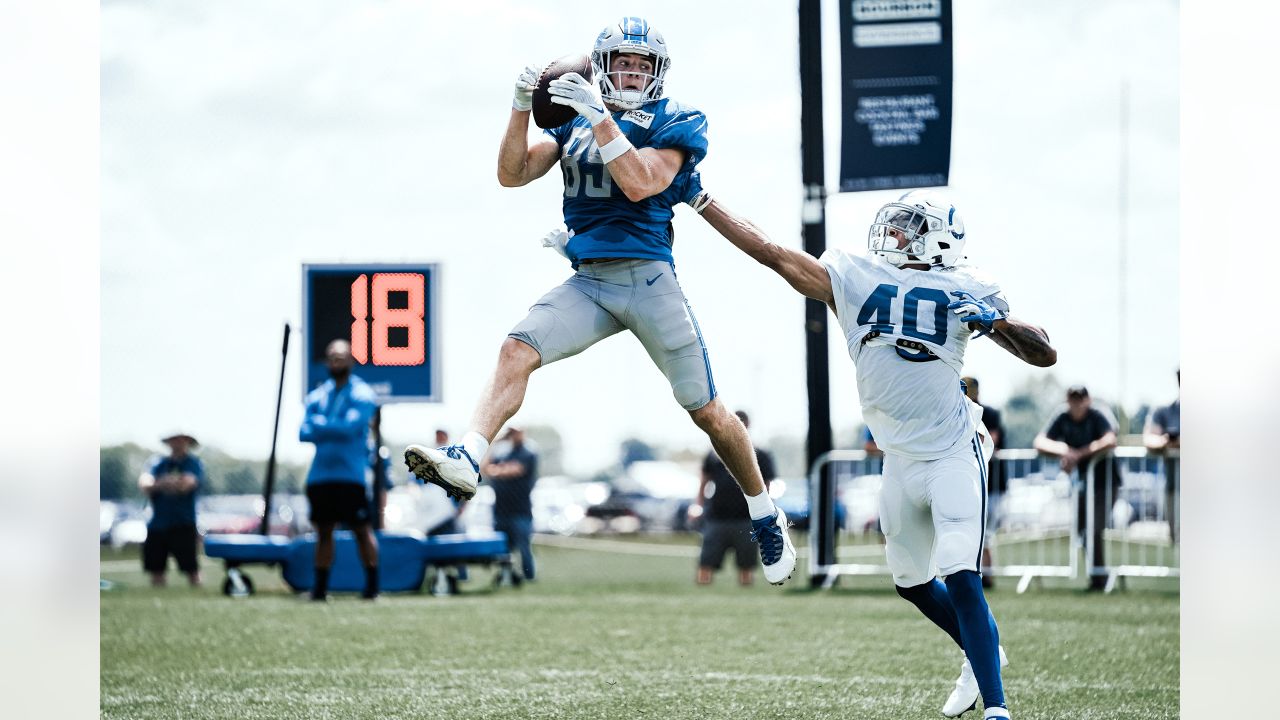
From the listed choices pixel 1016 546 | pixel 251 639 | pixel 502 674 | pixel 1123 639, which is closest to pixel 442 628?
Answer: pixel 251 639

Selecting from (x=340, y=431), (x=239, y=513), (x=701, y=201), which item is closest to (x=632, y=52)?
(x=701, y=201)

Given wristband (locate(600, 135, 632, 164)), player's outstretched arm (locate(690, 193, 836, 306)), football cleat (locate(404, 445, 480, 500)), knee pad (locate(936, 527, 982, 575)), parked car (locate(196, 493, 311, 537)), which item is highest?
Answer: wristband (locate(600, 135, 632, 164))

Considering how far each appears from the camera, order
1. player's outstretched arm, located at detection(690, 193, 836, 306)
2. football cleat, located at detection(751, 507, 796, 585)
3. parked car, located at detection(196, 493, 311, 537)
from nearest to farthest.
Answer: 1. player's outstretched arm, located at detection(690, 193, 836, 306)
2. football cleat, located at detection(751, 507, 796, 585)
3. parked car, located at detection(196, 493, 311, 537)

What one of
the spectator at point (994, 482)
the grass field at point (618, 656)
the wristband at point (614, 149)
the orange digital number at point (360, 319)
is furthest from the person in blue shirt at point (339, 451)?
the wristband at point (614, 149)

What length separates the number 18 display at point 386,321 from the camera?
1185 centimetres

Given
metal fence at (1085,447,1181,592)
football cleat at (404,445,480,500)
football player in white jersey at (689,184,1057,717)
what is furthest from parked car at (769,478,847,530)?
football cleat at (404,445,480,500)

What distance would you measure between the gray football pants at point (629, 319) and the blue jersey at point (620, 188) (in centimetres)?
9

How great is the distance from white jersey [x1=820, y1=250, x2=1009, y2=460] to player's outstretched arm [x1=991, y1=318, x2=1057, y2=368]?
0.10 meters

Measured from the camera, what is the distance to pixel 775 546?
5969 millimetres

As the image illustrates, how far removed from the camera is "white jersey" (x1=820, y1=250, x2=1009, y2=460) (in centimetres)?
543

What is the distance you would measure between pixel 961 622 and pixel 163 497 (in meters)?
10.7

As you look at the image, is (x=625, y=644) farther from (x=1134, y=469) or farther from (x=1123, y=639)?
(x=1134, y=469)

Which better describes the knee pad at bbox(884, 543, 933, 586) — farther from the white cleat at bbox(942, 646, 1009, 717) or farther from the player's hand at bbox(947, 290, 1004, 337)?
the player's hand at bbox(947, 290, 1004, 337)

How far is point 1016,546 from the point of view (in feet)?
49.4
